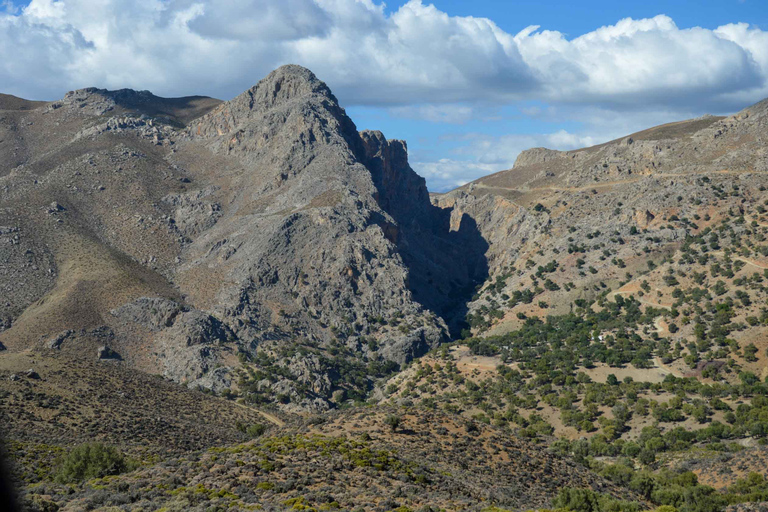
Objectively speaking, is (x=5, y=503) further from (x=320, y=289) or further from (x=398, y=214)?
(x=398, y=214)

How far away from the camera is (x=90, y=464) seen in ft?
143

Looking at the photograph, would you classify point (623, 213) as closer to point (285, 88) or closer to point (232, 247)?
point (232, 247)

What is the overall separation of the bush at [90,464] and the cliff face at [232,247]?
45.1 m

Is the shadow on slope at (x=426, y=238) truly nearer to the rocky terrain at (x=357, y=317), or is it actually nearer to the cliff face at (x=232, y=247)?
the cliff face at (x=232, y=247)

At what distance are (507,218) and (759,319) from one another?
8164 centimetres

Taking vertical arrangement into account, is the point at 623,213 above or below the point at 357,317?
above

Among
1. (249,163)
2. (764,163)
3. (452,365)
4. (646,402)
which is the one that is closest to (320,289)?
(452,365)

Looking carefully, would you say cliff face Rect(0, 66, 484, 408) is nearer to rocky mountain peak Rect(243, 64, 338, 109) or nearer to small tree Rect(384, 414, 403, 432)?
rocky mountain peak Rect(243, 64, 338, 109)

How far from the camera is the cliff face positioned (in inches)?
3890

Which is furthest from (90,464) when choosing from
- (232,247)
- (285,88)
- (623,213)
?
(285,88)

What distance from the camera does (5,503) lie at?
503 inches

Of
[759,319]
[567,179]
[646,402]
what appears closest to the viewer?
[646,402]

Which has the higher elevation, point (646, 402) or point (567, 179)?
point (567, 179)

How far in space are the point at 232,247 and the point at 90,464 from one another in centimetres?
8112
